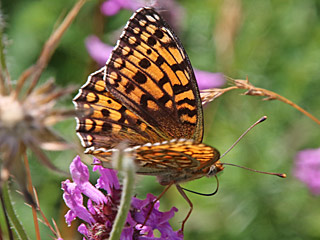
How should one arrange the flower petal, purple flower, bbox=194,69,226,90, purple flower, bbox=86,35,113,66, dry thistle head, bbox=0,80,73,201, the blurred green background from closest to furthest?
1. dry thistle head, bbox=0,80,73,201
2. the flower petal
3. purple flower, bbox=86,35,113,66
4. the blurred green background
5. purple flower, bbox=194,69,226,90

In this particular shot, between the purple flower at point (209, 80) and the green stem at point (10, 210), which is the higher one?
the green stem at point (10, 210)

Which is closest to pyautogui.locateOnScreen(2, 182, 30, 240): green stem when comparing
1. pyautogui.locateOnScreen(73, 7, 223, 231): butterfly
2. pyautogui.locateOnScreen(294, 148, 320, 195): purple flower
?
pyautogui.locateOnScreen(73, 7, 223, 231): butterfly

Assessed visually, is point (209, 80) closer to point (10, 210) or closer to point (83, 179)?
point (83, 179)

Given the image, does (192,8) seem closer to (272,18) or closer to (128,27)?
(272,18)

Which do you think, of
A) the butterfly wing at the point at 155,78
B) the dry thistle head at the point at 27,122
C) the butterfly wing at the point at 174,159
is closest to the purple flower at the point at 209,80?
the butterfly wing at the point at 155,78

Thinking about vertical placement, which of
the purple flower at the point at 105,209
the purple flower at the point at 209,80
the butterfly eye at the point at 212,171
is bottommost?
the purple flower at the point at 209,80

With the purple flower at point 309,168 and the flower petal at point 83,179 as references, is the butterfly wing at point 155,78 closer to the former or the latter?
the flower petal at point 83,179

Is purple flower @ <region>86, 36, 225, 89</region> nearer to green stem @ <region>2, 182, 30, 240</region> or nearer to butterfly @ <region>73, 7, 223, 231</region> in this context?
butterfly @ <region>73, 7, 223, 231</region>
